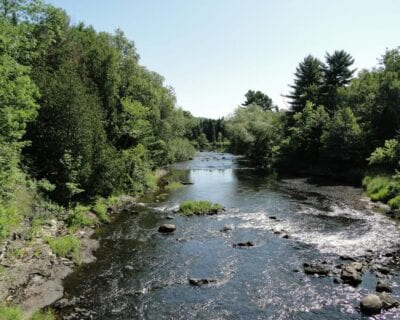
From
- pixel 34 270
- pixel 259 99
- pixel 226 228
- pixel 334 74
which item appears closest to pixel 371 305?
pixel 226 228

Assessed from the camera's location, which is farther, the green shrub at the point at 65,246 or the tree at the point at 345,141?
the tree at the point at 345,141

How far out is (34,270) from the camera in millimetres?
17516

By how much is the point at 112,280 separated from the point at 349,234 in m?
16.0

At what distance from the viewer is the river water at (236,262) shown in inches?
601

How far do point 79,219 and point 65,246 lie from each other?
5411mm

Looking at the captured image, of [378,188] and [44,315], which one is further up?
[378,188]

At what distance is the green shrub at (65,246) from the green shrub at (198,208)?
11.5 meters

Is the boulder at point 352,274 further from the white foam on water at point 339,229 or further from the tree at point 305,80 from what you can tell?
the tree at point 305,80

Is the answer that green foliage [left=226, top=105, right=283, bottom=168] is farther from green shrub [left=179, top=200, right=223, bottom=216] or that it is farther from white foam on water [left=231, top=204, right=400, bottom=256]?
white foam on water [left=231, top=204, right=400, bottom=256]

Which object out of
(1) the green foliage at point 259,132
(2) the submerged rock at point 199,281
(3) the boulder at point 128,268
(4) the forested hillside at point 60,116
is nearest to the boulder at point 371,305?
(2) the submerged rock at point 199,281

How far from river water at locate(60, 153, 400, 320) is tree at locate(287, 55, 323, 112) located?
40259mm

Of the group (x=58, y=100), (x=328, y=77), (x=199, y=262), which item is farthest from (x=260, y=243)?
(x=328, y=77)

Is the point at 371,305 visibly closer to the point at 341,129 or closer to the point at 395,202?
the point at 395,202

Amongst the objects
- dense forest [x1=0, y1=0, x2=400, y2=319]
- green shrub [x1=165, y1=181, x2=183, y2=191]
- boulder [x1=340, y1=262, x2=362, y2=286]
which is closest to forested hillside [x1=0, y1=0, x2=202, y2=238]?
dense forest [x1=0, y1=0, x2=400, y2=319]
